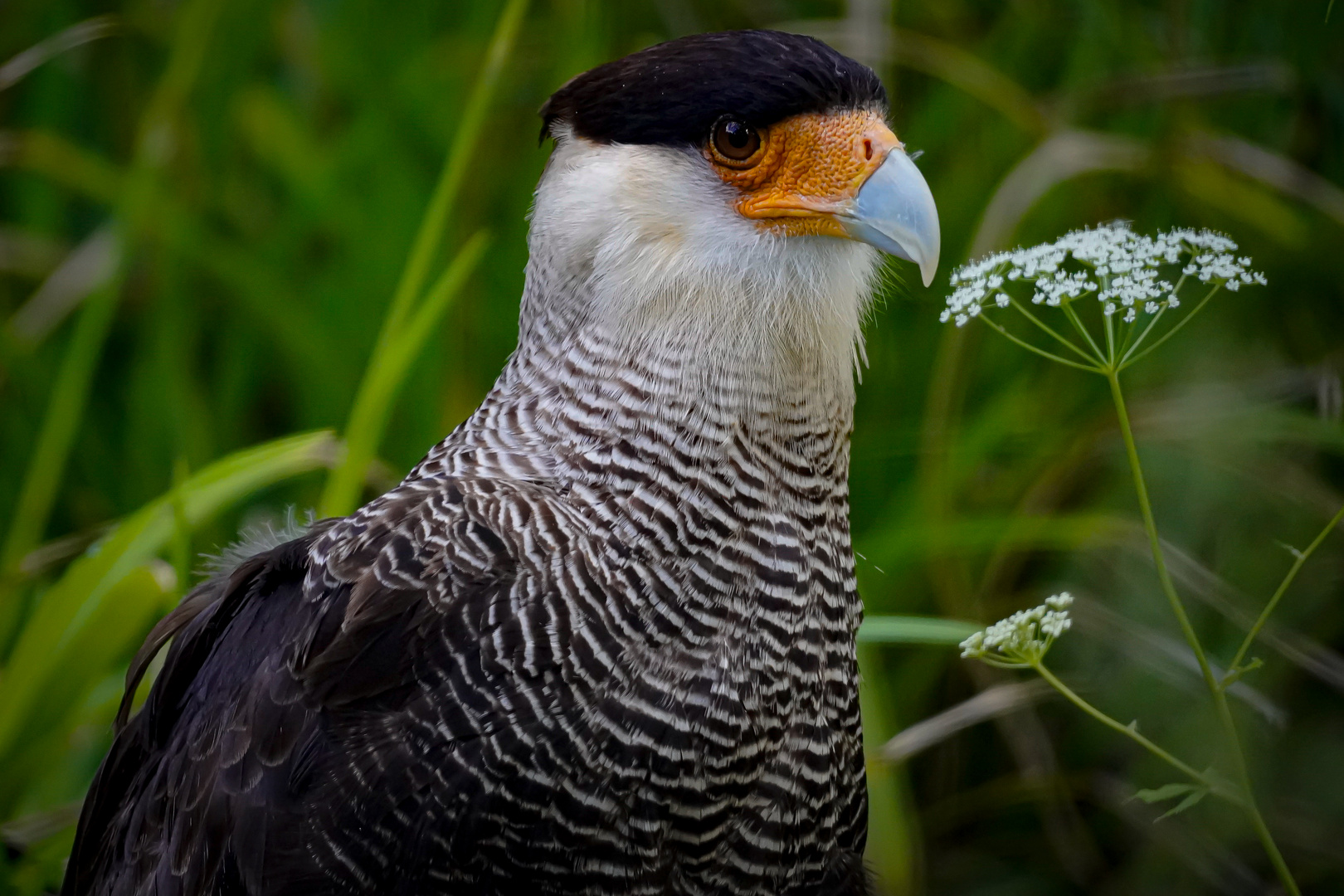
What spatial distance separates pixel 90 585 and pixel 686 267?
118cm

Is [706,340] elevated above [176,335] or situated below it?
above

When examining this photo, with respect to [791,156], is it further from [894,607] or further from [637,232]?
[894,607]

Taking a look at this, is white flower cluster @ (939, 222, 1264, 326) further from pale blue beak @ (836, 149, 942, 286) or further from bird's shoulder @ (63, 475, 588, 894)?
bird's shoulder @ (63, 475, 588, 894)

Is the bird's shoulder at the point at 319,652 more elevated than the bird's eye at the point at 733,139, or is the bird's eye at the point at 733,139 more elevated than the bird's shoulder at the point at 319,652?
the bird's eye at the point at 733,139

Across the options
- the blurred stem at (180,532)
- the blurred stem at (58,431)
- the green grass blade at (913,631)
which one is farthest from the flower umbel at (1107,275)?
the blurred stem at (58,431)

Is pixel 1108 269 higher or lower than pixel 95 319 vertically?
higher

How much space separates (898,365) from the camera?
3018mm

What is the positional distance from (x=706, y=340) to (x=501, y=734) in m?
0.52

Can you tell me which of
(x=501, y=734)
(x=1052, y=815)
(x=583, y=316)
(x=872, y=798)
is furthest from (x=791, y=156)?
(x=1052, y=815)

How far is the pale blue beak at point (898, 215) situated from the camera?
1.55 metres

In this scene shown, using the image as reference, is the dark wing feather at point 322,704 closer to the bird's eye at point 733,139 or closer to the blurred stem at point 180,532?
the blurred stem at point 180,532

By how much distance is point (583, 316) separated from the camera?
1636mm

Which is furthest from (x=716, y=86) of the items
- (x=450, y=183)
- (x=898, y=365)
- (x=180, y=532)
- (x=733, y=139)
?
(x=898, y=365)

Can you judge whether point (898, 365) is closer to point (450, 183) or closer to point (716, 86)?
point (450, 183)
